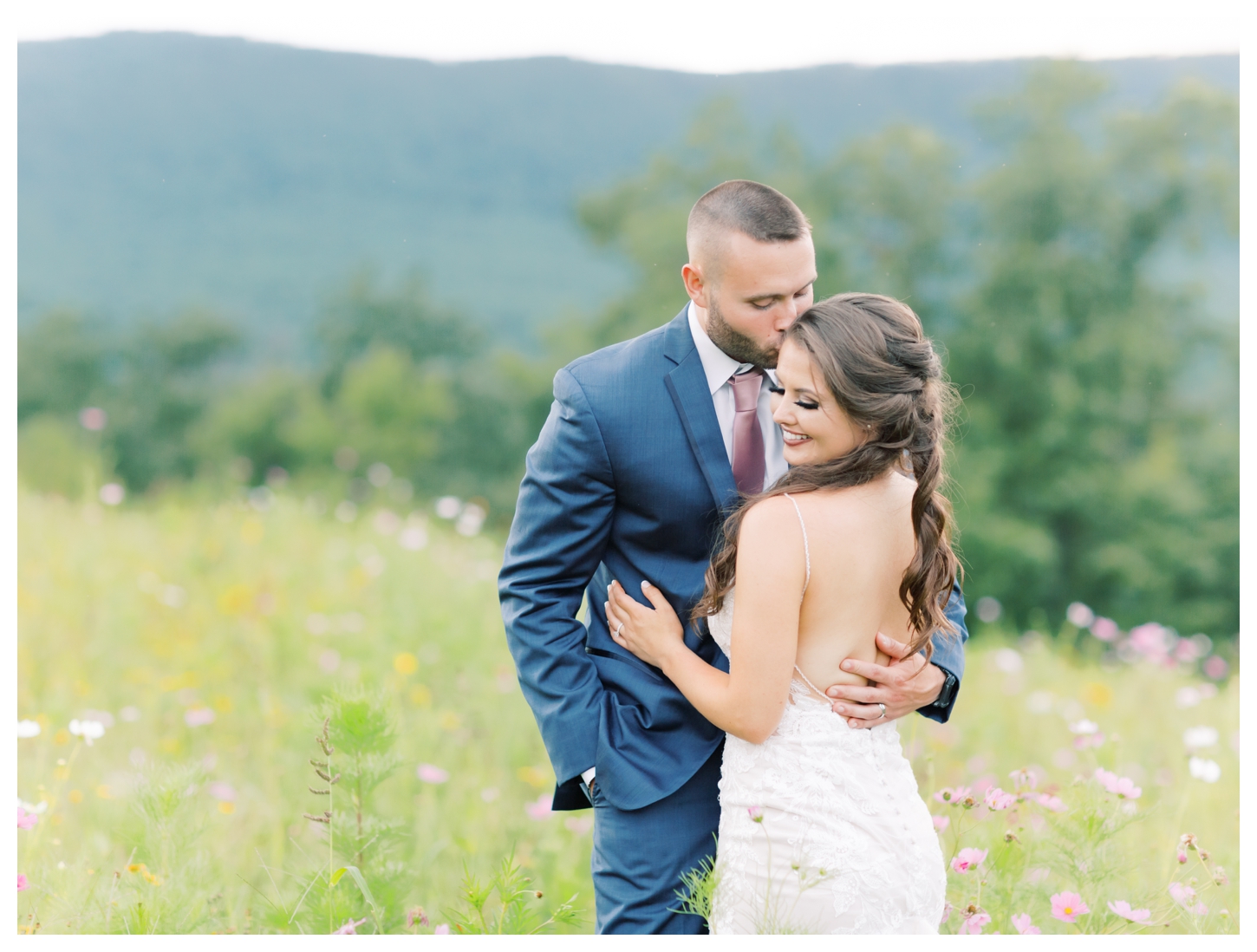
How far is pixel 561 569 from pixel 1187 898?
1.69 meters

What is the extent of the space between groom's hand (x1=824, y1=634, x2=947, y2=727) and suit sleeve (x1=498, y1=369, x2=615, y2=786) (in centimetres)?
57

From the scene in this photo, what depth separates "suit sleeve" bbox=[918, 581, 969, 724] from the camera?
225cm

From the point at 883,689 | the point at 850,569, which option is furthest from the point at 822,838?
the point at 850,569

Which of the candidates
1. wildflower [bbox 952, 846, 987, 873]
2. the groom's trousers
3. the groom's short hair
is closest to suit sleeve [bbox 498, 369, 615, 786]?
the groom's trousers

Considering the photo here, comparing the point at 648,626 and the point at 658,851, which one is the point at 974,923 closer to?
the point at 658,851

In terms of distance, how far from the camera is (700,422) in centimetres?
221

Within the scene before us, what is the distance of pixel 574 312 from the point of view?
19703 mm

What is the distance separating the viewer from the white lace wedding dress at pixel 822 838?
1883 mm

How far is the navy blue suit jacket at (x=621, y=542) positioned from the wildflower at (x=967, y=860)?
1.44 feet

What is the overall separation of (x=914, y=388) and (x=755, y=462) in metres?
0.45

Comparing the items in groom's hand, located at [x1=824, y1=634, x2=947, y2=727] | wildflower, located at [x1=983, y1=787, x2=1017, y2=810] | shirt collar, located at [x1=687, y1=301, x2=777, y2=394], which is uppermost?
shirt collar, located at [x1=687, y1=301, x2=777, y2=394]

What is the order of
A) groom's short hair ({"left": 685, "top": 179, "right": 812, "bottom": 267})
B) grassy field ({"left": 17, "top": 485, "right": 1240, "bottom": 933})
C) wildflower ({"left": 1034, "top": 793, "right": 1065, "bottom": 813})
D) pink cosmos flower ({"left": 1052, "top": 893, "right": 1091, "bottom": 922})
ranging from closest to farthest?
groom's short hair ({"left": 685, "top": 179, "right": 812, "bottom": 267})
pink cosmos flower ({"left": 1052, "top": 893, "right": 1091, "bottom": 922})
wildflower ({"left": 1034, "top": 793, "right": 1065, "bottom": 813})
grassy field ({"left": 17, "top": 485, "right": 1240, "bottom": 933})

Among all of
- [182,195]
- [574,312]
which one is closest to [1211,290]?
[574,312]

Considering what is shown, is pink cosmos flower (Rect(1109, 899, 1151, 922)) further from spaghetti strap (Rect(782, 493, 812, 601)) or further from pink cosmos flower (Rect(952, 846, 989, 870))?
spaghetti strap (Rect(782, 493, 812, 601))
